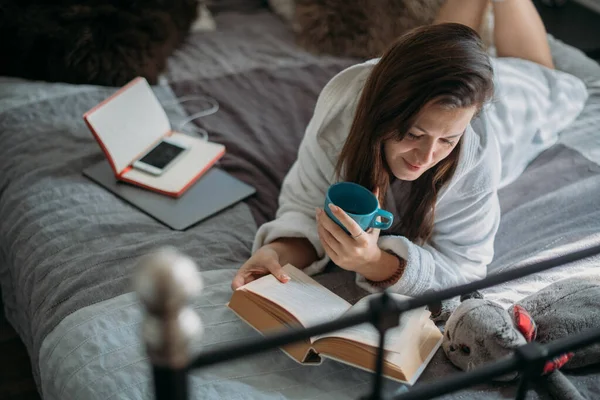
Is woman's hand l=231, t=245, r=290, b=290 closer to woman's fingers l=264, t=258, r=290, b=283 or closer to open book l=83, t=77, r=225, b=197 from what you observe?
woman's fingers l=264, t=258, r=290, b=283

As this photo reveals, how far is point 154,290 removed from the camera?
524mm

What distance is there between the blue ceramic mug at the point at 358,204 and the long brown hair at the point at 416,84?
0.29 ft

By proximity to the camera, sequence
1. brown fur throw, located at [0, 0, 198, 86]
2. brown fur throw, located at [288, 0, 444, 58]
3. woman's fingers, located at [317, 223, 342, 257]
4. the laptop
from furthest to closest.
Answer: brown fur throw, located at [288, 0, 444, 58] < brown fur throw, located at [0, 0, 198, 86] < the laptop < woman's fingers, located at [317, 223, 342, 257]

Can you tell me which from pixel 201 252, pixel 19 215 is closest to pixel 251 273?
pixel 201 252

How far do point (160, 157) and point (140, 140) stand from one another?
6cm

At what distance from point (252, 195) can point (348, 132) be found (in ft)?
1.20

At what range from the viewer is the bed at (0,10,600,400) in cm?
112

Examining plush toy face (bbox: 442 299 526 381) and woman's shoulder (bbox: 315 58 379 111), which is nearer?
plush toy face (bbox: 442 299 526 381)

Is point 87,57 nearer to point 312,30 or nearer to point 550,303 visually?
point 312,30

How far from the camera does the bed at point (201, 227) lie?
3.67 ft

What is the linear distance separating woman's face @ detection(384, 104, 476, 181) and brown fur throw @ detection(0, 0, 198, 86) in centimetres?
103

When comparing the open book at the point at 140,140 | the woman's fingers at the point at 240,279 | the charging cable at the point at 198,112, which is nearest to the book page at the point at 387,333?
the woman's fingers at the point at 240,279

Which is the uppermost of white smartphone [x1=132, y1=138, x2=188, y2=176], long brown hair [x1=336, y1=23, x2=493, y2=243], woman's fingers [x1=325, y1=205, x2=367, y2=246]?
long brown hair [x1=336, y1=23, x2=493, y2=243]

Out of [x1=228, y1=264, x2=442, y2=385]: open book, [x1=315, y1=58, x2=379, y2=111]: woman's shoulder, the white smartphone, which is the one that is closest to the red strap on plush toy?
[x1=228, y1=264, x2=442, y2=385]: open book
